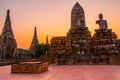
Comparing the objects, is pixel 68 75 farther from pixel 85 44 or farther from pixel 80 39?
pixel 80 39

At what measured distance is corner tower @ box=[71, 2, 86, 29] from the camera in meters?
39.2

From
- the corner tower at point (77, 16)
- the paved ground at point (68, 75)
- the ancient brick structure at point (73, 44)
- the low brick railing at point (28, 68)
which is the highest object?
the corner tower at point (77, 16)

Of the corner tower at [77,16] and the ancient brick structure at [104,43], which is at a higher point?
the corner tower at [77,16]

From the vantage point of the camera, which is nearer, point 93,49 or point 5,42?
point 93,49

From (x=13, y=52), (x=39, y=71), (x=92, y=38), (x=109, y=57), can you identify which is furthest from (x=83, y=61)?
(x=13, y=52)

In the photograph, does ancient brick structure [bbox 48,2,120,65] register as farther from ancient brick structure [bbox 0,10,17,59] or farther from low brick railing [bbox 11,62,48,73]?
ancient brick structure [bbox 0,10,17,59]

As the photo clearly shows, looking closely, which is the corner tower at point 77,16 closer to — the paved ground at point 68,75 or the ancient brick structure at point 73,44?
the ancient brick structure at point 73,44

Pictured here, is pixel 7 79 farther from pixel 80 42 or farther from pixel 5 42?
pixel 5 42

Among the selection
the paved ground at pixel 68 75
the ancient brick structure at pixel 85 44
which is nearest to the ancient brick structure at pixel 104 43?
the ancient brick structure at pixel 85 44

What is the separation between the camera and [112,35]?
33656mm

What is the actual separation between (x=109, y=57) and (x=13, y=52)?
2763 cm

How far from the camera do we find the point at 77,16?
3984 cm

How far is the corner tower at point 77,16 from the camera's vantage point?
128 ft

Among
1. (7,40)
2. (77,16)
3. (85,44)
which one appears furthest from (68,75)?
(7,40)
